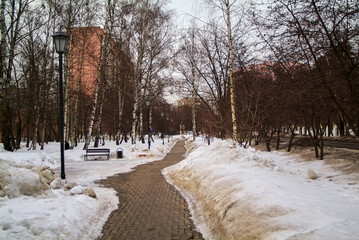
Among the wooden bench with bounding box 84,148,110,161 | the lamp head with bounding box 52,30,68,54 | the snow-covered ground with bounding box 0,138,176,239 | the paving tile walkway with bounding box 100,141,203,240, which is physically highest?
the lamp head with bounding box 52,30,68,54

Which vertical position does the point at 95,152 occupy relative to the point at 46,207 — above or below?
above

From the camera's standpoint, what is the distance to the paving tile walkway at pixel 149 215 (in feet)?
17.0

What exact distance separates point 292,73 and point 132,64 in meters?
18.6

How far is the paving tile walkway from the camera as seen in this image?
5196mm

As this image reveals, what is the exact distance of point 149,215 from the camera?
6.36 m

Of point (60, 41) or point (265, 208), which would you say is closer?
point (265, 208)

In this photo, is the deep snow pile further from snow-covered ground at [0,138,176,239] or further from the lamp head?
the lamp head

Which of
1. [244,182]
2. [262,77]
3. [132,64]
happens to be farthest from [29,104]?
[244,182]

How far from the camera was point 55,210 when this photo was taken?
5.40 meters

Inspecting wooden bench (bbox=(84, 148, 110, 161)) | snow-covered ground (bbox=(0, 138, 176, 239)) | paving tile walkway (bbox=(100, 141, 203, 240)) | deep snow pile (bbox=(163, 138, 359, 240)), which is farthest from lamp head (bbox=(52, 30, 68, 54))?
wooden bench (bbox=(84, 148, 110, 161))

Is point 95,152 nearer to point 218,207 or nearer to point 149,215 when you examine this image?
point 149,215

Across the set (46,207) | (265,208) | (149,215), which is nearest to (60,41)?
(46,207)

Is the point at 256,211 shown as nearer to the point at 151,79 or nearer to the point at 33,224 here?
the point at 33,224

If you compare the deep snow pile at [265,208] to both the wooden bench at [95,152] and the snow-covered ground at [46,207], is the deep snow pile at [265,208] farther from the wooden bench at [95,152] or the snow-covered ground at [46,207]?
the wooden bench at [95,152]
